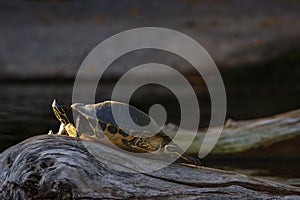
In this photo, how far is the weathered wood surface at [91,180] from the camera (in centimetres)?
315

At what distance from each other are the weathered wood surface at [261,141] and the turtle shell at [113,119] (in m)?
2.38

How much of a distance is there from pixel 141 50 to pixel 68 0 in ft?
6.93

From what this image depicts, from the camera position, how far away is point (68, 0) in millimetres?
12617

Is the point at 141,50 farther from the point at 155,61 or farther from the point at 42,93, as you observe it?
the point at 42,93

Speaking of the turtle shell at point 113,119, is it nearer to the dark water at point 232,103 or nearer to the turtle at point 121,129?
the turtle at point 121,129

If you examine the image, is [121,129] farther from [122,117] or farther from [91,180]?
[91,180]

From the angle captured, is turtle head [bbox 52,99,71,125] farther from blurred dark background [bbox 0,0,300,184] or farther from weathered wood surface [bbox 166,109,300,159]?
blurred dark background [bbox 0,0,300,184]

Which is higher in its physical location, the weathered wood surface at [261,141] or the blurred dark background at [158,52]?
the blurred dark background at [158,52]

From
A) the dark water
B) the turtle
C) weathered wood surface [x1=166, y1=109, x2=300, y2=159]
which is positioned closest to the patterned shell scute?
the turtle

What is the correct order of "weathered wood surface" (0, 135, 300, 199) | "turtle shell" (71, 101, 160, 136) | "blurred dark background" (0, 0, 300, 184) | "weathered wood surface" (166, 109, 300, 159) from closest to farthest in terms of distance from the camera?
"weathered wood surface" (0, 135, 300, 199) < "turtle shell" (71, 101, 160, 136) < "weathered wood surface" (166, 109, 300, 159) < "blurred dark background" (0, 0, 300, 184)

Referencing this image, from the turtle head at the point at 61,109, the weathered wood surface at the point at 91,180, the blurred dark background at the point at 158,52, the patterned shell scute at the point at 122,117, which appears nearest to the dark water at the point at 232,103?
the blurred dark background at the point at 158,52

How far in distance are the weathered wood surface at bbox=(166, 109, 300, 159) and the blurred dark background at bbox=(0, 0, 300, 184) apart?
2992mm

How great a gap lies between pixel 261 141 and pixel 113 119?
8.82ft

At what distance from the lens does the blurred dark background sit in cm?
998
